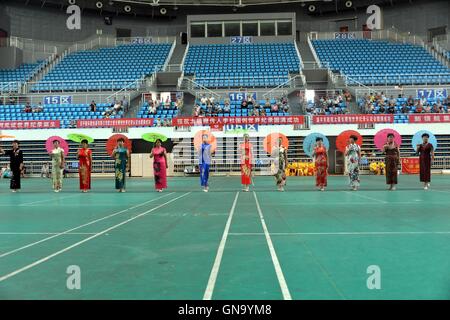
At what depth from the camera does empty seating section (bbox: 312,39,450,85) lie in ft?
116

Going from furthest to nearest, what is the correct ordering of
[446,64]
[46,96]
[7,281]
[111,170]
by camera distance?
[446,64], [46,96], [111,170], [7,281]

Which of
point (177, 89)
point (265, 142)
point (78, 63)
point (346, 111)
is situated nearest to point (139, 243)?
point (265, 142)

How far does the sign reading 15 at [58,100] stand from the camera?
34.5m

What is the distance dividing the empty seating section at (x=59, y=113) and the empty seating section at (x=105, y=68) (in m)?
3.47

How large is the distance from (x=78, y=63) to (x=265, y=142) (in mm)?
22619

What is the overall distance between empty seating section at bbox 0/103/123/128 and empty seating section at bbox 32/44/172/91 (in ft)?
11.4

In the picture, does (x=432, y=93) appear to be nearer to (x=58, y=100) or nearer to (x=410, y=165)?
(x=410, y=165)

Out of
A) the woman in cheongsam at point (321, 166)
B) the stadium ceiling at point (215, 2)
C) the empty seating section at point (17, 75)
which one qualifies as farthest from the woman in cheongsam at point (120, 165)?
the stadium ceiling at point (215, 2)

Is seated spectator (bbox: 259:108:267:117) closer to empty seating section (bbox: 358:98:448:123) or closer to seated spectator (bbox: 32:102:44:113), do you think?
empty seating section (bbox: 358:98:448:123)

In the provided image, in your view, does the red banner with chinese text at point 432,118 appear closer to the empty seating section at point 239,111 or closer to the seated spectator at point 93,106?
the empty seating section at point 239,111

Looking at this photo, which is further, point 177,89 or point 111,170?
point 177,89

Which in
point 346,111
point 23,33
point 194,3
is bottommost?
point 346,111

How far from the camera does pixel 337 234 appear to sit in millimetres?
6414

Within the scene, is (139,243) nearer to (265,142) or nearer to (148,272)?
(148,272)
